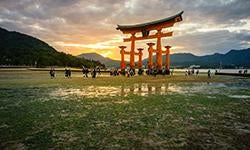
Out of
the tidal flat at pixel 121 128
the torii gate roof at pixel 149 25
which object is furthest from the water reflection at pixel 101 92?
the torii gate roof at pixel 149 25

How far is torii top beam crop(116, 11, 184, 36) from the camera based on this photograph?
38150 mm

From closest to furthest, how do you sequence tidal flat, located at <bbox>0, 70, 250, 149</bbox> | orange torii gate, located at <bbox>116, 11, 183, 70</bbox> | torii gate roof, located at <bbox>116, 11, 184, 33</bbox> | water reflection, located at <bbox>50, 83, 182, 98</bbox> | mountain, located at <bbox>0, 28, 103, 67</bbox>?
tidal flat, located at <bbox>0, 70, 250, 149</bbox>, water reflection, located at <bbox>50, 83, 182, 98</bbox>, torii gate roof, located at <bbox>116, 11, 184, 33</bbox>, orange torii gate, located at <bbox>116, 11, 183, 70</bbox>, mountain, located at <bbox>0, 28, 103, 67</bbox>

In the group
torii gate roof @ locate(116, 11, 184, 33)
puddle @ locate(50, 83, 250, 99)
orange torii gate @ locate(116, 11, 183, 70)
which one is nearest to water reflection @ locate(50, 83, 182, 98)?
puddle @ locate(50, 83, 250, 99)

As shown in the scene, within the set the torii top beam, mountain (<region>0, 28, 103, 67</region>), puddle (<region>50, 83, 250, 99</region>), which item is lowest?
puddle (<region>50, 83, 250, 99</region>)

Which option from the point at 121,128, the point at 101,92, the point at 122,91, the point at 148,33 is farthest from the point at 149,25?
the point at 121,128

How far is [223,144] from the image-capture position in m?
5.71

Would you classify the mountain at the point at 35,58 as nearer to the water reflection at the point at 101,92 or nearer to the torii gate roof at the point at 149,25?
the torii gate roof at the point at 149,25

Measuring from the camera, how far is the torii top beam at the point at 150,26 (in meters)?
38.2

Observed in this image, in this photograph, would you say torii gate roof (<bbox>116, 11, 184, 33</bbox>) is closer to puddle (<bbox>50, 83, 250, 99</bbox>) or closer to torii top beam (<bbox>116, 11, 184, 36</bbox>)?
torii top beam (<bbox>116, 11, 184, 36</bbox>)

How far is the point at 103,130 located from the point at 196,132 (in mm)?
2748

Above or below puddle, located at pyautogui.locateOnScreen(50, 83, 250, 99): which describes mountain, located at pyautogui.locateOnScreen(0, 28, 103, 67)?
above

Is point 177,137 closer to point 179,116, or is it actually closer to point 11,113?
point 179,116

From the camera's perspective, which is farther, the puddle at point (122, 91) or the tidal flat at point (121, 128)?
the puddle at point (122, 91)

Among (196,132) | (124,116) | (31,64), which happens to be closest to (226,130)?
(196,132)
